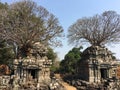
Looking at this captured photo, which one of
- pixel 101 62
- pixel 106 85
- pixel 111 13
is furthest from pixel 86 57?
pixel 111 13

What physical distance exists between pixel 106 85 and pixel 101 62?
107 inches

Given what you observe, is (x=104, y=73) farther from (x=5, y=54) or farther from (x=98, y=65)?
(x=5, y=54)

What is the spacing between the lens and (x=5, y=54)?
1153 inches

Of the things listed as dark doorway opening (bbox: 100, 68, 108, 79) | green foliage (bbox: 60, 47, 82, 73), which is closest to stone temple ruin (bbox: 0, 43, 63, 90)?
dark doorway opening (bbox: 100, 68, 108, 79)

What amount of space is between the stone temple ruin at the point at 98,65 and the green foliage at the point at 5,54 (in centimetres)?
979

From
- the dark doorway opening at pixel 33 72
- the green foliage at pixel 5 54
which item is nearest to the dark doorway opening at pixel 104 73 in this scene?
the dark doorway opening at pixel 33 72

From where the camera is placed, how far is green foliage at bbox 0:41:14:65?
28.7 m

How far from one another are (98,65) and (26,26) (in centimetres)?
859

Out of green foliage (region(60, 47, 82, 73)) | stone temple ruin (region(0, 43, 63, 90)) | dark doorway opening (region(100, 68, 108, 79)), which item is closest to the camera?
stone temple ruin (region(0, 43, 63, 90))

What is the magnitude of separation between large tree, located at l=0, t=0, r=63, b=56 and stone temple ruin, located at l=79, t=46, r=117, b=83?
4.23 metres

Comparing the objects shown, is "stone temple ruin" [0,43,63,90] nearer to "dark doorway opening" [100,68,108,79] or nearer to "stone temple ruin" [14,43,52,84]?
"stone temple ruin" [14,43,52,84]

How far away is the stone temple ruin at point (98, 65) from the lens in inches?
979

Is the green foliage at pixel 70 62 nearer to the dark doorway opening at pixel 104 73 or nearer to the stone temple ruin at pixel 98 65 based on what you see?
the stone temple ruin at pixel 98 65

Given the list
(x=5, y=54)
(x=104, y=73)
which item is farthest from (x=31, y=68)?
(x=104, y=73)
